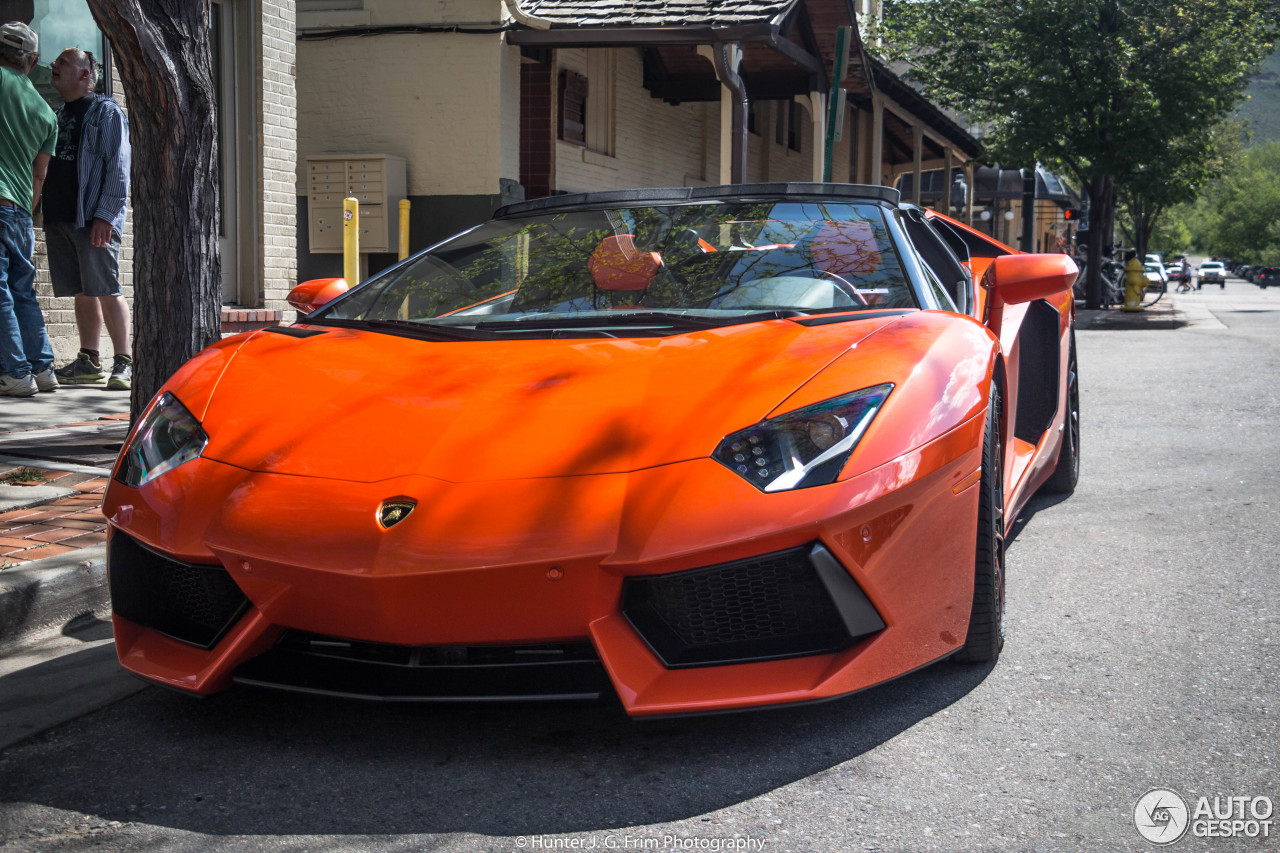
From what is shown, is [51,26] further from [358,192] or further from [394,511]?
[394,511]

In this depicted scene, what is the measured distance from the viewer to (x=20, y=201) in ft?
22.8

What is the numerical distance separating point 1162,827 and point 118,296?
6557 mm

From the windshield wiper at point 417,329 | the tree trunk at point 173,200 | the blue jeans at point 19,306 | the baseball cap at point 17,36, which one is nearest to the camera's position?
the windshield wiper at point 417,329

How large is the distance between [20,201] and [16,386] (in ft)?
3.39

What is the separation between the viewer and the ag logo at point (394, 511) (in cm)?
247

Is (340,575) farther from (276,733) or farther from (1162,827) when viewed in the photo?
(1162,827)

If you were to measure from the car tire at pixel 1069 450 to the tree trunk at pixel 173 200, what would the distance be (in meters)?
3.39

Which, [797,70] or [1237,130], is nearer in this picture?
[797,70]

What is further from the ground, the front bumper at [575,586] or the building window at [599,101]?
the building window at [599,101]

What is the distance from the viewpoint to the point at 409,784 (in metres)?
2.43

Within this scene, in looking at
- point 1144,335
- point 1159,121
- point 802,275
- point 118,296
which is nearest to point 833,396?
point 802,275

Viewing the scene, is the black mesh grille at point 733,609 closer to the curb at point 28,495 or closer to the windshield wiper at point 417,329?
the windshield wiper at point 417,329

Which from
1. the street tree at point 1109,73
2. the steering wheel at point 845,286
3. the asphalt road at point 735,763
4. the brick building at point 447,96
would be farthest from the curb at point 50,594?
the street tree at point 1109,73

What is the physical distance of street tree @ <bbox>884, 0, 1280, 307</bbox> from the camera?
22891 mm
